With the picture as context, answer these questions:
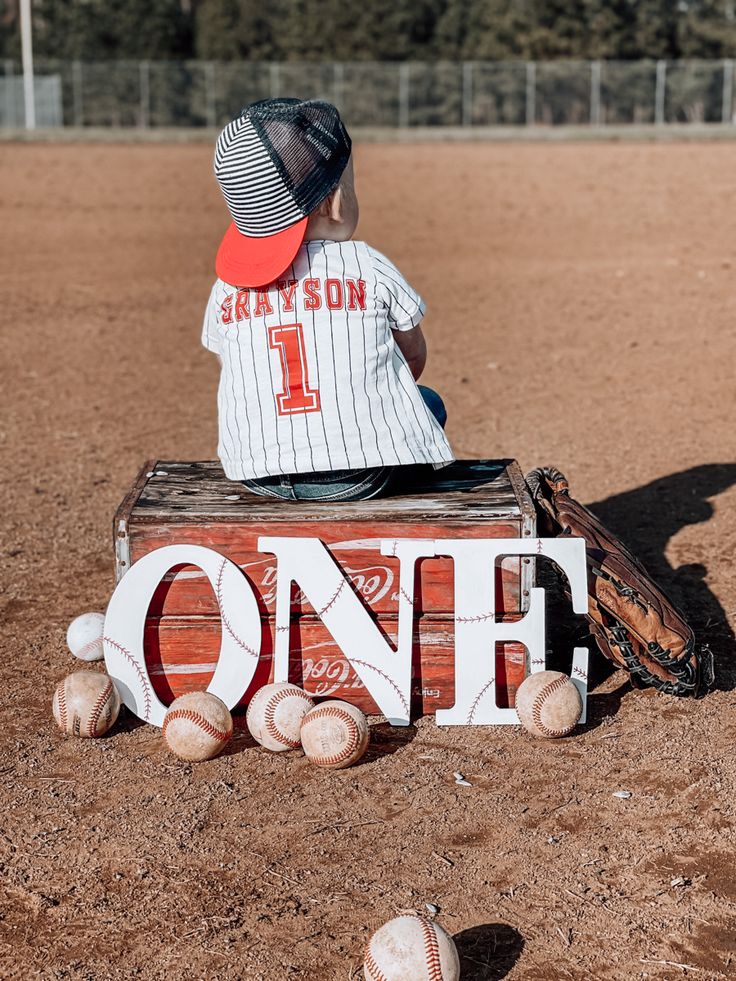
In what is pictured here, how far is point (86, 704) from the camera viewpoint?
3.70 meters

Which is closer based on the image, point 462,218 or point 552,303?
point 552,303

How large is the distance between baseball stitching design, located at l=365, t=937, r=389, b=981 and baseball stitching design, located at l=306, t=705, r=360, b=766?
909 mm

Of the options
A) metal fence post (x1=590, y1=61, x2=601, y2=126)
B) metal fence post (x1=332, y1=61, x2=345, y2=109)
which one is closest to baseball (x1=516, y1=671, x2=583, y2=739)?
metal fence post (x1=590, y1=61, x2=601, y2=126)

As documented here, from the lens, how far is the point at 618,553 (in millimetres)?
4016

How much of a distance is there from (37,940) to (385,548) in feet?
4.78

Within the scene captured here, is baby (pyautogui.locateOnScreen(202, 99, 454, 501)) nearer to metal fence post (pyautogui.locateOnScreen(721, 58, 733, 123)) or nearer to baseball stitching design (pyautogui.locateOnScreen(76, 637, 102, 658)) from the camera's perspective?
baseball stitching design (pyautogui.locateOnScreen(76, 637, 102, 658))

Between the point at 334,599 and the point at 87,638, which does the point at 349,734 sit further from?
the point at 87,638

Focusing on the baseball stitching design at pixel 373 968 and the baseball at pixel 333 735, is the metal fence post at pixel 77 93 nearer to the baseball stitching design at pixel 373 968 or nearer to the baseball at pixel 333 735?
the baseball at pixel 333 735

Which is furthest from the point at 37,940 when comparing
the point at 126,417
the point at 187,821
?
the point at 126,417

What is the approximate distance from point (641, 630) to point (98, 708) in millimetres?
1633

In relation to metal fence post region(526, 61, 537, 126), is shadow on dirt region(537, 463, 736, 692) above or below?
below

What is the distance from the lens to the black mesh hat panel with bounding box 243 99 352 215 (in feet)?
11.9

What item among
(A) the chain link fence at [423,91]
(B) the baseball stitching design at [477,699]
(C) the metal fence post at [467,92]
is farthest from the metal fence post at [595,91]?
(B) the baseball stitching design at [477,699]

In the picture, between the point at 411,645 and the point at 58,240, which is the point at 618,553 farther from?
the point at 58,240
